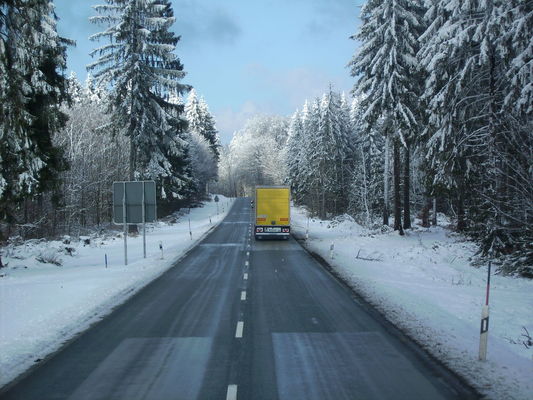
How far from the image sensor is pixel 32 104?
16625mm

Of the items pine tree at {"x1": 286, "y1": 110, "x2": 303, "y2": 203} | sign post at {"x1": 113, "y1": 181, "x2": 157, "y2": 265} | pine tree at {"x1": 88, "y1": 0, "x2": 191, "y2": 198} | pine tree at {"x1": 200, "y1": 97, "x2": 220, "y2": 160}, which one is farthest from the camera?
pine tree at {"x1": 200, "y1": 97, "x2": 220, "y2": 160}

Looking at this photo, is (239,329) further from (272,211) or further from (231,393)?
(272,211)

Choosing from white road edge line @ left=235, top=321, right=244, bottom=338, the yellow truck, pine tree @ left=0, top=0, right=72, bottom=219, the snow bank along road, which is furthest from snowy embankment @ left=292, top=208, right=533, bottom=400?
pine tree @ left=0, top=0, right=72, bottom=219

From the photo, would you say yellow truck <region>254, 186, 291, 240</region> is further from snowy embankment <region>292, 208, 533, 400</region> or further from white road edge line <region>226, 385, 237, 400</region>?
white road edge line <region>226, 385, 237, 400</region>

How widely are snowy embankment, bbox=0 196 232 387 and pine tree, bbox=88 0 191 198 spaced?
26.6 ft

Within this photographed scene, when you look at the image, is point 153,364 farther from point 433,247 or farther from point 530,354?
point 433,247

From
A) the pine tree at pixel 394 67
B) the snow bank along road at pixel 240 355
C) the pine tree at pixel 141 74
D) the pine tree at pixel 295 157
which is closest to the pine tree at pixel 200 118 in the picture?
the pine tree at pixel 295 157

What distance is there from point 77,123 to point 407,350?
44808 millimetres

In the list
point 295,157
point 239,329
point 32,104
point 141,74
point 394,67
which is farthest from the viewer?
point 295,157

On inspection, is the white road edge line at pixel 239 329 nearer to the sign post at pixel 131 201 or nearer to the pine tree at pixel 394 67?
the sign post at pixel 131 201

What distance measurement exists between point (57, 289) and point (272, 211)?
18.7 m

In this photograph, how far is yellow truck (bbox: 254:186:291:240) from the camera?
30891 mm

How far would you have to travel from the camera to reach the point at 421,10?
26469 mm

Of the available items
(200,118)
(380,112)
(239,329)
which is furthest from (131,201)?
(200,118)
